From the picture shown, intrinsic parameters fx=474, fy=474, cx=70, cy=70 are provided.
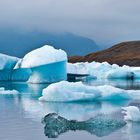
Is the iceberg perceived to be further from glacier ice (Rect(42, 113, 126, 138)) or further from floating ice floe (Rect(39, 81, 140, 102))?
glacier ice (Rect(42, 113, 126, 138))

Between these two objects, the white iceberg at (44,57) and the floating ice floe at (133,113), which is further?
the white iceberg at (44,57)

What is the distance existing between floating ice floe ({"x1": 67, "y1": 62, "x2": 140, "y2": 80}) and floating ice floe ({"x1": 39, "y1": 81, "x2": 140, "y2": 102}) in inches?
751

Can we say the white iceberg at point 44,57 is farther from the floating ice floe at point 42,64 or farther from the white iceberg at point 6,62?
the white iceberg at point 6,62

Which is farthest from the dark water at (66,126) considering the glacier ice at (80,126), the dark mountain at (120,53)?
the dark mountain at (120,53)

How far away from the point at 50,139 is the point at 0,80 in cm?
2482

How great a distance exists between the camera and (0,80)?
111 feet

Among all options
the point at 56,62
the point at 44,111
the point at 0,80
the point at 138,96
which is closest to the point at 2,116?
the point at 44,111

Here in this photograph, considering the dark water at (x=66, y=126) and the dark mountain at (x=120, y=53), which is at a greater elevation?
the dark mountain at (x=120, y=53)

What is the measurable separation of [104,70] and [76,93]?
23.0m

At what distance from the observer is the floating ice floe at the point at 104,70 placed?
36969mm

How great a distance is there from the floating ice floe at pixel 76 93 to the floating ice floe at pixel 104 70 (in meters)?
19.1

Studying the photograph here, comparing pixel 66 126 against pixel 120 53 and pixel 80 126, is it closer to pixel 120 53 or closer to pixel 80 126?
pixel 80 126

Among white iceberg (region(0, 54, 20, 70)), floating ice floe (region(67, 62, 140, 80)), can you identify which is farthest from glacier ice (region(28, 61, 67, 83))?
floating ice floe (region(67, 62, 140, 80))

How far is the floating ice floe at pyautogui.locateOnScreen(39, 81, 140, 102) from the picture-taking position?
52.4 feet
